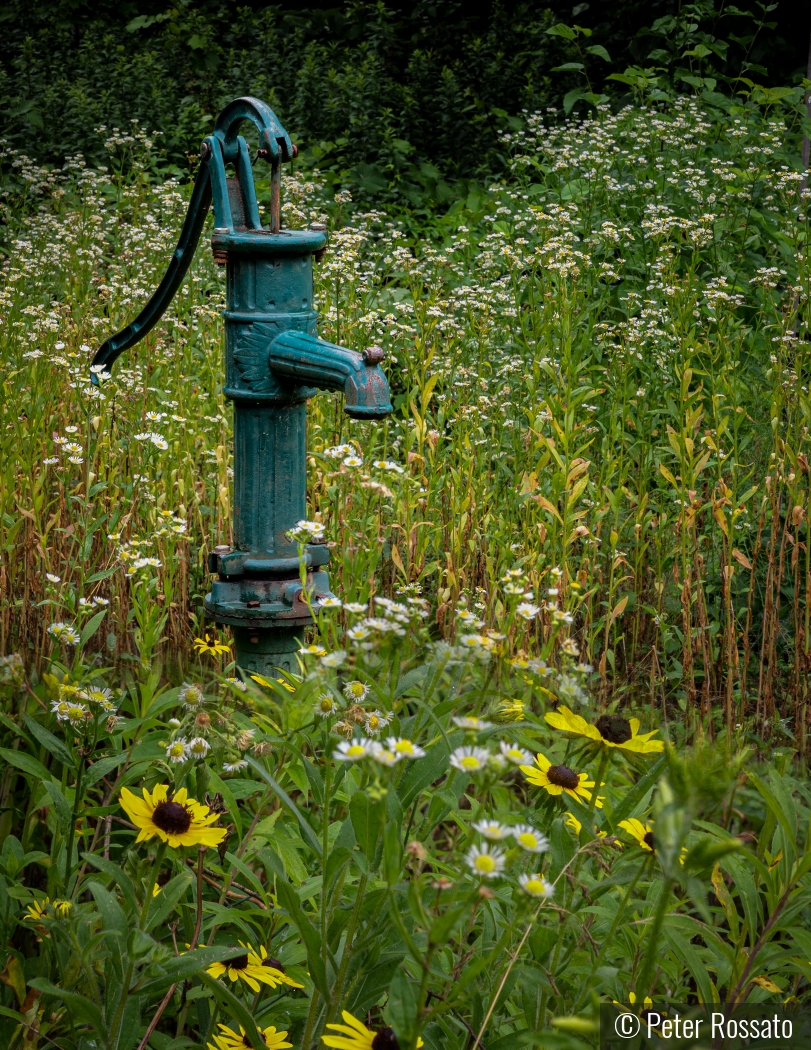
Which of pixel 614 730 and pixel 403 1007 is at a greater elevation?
pixel 614 730

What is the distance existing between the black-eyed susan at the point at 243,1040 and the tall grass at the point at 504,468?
803mm

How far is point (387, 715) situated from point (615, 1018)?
1.39 ft

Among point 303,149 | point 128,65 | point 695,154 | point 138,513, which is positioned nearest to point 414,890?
point 138,513

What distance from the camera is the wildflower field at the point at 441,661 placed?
4.17 ft

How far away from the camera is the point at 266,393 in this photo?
6.43 feet

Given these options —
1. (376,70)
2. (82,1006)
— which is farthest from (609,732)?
(376,70)

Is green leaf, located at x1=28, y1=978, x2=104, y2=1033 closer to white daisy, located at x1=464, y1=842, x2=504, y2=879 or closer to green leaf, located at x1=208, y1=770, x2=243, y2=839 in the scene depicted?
green leaf, located at x1=208, y1=770, x2=243, y2=839

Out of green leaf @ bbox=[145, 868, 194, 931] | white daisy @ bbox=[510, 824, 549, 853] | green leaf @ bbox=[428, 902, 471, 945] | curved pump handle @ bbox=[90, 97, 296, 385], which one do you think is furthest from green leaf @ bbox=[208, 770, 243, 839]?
curved pump handle @ bbox=[90, 97, 296, 385]

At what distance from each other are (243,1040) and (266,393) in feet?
3.39

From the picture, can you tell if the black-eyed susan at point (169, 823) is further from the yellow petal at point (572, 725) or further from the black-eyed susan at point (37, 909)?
the yellow petal at point (572, 725)

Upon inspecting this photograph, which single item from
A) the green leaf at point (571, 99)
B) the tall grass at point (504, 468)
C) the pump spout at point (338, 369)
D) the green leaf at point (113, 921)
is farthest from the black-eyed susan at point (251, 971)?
the green leaf at point (571, 99)

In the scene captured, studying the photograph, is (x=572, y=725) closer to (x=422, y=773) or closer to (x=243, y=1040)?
(x=422, y=773)

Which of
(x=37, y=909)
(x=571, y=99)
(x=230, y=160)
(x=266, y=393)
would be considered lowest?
(x=37, y=909)

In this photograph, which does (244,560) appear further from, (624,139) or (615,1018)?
(624,139)
